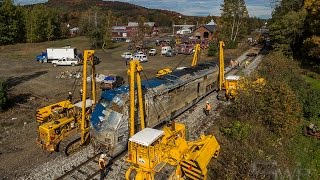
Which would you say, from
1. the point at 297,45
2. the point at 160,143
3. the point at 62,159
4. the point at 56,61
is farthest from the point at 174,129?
the point at 297,45

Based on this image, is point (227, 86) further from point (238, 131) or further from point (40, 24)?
point (40, 24)

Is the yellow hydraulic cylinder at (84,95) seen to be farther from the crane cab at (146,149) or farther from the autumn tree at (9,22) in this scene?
the autumn tree at (9,22)

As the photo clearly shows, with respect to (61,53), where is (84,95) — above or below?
below

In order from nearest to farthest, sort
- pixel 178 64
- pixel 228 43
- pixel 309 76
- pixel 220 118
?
pixel 220 118, pixel 309 76, pixel 178 64, pixel 228 43

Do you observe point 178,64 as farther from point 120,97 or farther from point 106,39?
point 120,97

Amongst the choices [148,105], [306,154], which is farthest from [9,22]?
[306,154]

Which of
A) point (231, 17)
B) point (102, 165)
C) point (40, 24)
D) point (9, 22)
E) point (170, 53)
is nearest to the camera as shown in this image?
point (102, 165)

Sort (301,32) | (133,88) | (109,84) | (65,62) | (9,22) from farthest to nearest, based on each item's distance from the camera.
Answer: (9,22)
(65,62)
(301,32)
(109,84)
(133,88)

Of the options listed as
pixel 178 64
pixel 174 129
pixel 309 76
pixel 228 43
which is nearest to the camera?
pixel 174 129
